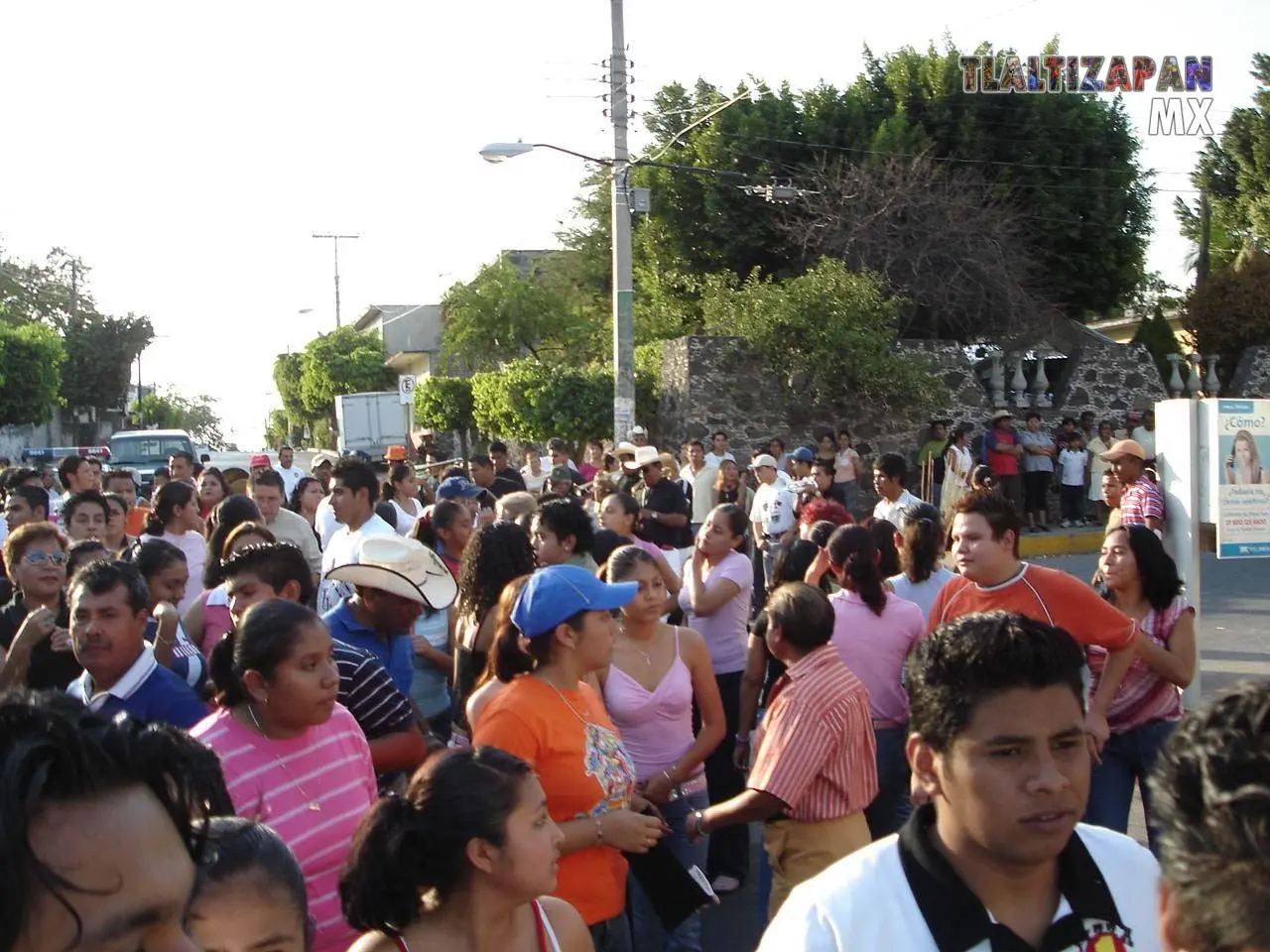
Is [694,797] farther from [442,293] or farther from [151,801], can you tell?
[442,293]

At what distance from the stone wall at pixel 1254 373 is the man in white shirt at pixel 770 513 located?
1584cm

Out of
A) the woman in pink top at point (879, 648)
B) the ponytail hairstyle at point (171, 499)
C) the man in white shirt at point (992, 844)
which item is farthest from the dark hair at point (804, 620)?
the ponytail hairstyle at point (171, 499)

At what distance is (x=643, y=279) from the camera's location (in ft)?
91.7

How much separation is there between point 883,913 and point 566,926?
111cm

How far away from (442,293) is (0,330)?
1229 centimetres

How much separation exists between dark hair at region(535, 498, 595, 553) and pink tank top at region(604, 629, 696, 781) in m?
1.55

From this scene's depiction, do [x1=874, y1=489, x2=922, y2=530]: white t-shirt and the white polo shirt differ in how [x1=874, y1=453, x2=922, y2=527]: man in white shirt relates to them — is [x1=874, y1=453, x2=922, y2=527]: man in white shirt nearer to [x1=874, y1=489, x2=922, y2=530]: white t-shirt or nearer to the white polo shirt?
[x1=874, y1=489, x2=922, y2=530]: white t-shirt

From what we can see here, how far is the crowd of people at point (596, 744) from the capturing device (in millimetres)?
1533

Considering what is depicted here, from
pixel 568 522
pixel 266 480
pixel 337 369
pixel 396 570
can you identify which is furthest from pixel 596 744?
pixel 337 369

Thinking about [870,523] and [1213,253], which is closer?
[870,523]

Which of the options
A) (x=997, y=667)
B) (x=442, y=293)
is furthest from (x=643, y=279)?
(x=997, y=667)

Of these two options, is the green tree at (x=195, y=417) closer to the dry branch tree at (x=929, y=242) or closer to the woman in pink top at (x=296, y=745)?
the dry branch tree at (x=929, y=242)

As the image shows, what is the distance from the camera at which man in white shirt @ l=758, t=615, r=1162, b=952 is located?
2197 mm

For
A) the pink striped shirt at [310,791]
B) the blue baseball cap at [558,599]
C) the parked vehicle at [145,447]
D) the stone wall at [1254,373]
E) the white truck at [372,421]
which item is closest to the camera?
the pink striped shirt at [310,791]
